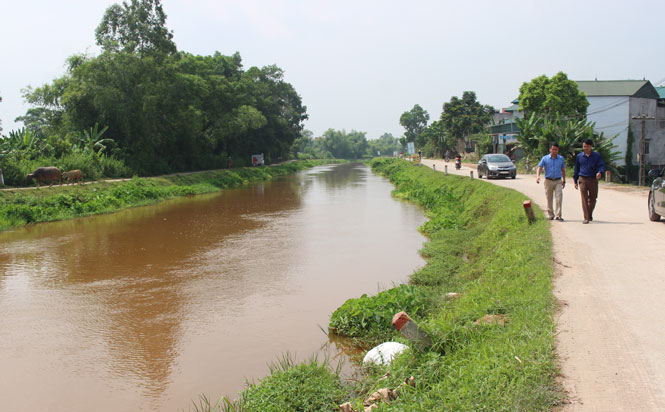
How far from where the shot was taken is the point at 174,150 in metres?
39.4

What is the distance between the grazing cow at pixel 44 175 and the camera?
22.8 m

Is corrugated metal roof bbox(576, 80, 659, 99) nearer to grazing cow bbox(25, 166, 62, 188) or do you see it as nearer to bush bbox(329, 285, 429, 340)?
grazing cow bbox(25, 166, 62, 188)

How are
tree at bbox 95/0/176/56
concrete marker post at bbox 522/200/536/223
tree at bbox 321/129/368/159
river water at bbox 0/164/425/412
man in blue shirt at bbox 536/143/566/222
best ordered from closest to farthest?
river water at bbox 0/164/425/412 < man in blue shirt at bbox 536/143/566/222 < concrete marker post at bbox 522/200/536/223 < tree at bbox 95/0/176/56 < tree at bbox 321/129/368/159

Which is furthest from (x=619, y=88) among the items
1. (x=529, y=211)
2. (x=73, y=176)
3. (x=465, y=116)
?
(x=73, y=176)

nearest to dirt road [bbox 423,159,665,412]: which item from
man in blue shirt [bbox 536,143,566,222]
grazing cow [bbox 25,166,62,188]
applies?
man in blue shirt [bbox 536,143,566,222]

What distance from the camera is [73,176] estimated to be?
79.4 ft

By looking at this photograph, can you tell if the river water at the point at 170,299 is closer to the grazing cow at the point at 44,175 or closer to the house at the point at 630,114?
the grazing cow at the point at 44,175

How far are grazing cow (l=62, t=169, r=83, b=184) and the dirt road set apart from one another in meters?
22.7

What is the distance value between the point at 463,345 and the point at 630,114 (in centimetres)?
4378

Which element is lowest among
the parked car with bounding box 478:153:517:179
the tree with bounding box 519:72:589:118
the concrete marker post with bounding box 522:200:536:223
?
the concrete marker post with bounding box 522:200:536:223

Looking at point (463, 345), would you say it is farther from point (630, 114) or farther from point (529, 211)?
point (630, 114)

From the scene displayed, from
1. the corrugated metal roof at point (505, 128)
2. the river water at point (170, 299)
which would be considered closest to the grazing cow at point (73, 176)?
the river water at point (170, 299)

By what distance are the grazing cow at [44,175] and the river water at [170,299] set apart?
18.0ft

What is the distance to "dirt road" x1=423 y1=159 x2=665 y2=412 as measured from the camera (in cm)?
385
